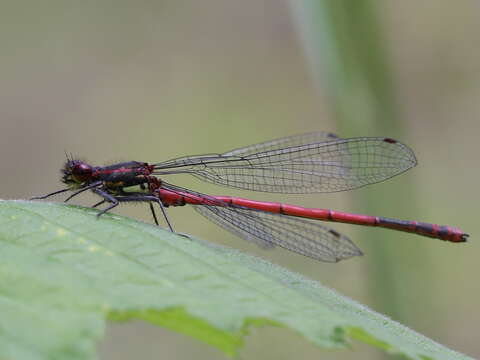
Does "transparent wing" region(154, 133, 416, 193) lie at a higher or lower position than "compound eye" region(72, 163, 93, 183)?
lower

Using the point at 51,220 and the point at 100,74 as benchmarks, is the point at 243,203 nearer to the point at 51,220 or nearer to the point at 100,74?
the point at 51,220

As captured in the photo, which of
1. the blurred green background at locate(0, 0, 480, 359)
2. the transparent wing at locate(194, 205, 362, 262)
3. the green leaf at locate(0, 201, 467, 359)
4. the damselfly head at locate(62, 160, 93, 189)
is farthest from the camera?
the blurred green background at locate(0, 0, 480, 359)

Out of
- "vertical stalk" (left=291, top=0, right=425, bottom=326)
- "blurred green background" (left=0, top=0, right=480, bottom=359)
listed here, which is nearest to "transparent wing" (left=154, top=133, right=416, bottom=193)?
"vertical stalk" (left=291, top=0, right=425, bottom=326)

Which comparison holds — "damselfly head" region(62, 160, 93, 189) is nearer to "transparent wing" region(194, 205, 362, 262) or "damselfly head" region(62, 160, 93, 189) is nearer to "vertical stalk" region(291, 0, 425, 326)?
"transparent wing" region(194, 205, 362, 262)

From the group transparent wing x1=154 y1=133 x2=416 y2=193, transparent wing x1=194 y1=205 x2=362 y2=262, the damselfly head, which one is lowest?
transparent wing x1=194 y1=205 x2=362 y2=262

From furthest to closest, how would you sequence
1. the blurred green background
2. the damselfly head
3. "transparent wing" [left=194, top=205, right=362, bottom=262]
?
the blurred green background, "transparent wing" [left=194, top=205, right=362, bottom=262], the damselfly head

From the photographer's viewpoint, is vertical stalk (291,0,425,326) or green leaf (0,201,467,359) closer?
green leaf (0,201,467,359)

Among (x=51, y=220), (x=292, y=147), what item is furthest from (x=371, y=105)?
(x=51, y=220)
